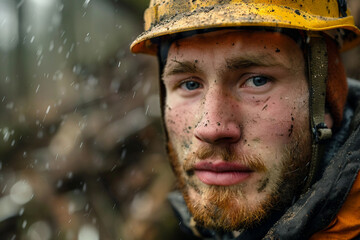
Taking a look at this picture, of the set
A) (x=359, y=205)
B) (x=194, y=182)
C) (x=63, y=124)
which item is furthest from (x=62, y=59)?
(x=359, y=205)

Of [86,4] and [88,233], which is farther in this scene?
[86,4]

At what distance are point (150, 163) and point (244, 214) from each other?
302cm

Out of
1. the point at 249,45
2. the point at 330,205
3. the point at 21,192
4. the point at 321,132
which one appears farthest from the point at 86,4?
the point at 330,205

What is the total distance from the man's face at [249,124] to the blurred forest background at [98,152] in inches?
97.9

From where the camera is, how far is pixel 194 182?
6.49 feet

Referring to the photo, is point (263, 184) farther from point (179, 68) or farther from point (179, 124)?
point (179, 68)

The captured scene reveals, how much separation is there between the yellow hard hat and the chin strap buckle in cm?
50

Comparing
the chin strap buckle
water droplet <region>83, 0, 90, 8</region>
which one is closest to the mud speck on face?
the chin strap buckle

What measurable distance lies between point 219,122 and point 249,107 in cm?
19

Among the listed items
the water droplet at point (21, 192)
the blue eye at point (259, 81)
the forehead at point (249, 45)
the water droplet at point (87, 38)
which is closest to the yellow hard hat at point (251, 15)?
the forehead at point (249, 45)

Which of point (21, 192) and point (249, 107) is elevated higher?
point (249, 107)

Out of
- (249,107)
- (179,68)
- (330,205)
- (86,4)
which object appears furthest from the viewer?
(86,4)

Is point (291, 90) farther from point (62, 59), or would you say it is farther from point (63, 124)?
point (62, 59)

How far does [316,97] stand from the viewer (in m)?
1.85
